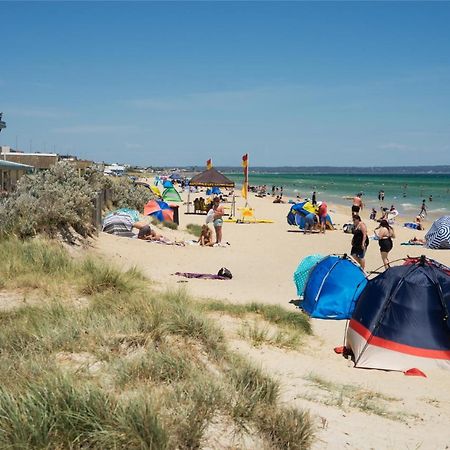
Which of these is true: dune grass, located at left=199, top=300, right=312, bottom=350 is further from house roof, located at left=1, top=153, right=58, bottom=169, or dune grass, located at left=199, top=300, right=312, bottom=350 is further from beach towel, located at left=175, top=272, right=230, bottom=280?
house roof, located at left=1, top=153, right=58, bottom=169

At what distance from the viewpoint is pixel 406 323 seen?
612 cm

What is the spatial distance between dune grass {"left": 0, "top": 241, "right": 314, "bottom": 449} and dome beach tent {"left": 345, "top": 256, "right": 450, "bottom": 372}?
1984mm

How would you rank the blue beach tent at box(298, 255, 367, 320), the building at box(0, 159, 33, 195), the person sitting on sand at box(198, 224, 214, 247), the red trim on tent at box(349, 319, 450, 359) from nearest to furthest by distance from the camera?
the red trim on tent at box(349, 319, 450, 359) < the blue beach tent at box(298, 255, 367, 320) < the person sitting on sand at box(198, 224, 214, 247) < the building at box(0, 159, 33, 195)

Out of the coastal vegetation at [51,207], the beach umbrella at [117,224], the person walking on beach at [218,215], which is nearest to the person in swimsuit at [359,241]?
the person walking on beach at [218,215]

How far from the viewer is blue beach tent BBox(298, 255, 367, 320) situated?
7.94m

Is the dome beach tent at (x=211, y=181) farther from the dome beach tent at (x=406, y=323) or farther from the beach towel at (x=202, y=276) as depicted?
the dome beach tent at (x=406, y=323)

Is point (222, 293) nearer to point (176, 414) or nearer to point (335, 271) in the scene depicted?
point (335, 271)

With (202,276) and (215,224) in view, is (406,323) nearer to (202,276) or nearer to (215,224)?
(202,276)

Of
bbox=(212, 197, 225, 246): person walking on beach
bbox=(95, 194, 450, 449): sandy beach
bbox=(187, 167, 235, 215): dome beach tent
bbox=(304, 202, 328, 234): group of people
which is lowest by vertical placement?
bbox=(95, 194, 450, 449): sandy beach

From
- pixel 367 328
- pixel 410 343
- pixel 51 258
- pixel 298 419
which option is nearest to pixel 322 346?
pixel 367 328

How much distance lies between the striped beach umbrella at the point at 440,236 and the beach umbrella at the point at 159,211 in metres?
9.17

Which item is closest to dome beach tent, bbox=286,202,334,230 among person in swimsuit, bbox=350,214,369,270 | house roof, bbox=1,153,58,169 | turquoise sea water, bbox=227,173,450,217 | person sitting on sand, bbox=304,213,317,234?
person sitting on sand, bbox=304,213,317,234

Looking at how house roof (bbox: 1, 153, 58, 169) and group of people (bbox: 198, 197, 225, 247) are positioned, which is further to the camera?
house roof (bbox: 1, 153, 58, 169)

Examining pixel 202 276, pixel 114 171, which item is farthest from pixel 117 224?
pixel 114 171
